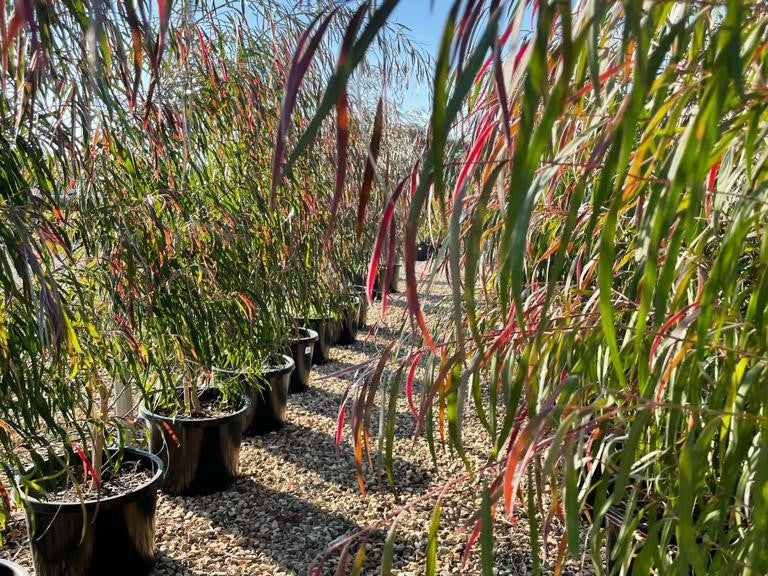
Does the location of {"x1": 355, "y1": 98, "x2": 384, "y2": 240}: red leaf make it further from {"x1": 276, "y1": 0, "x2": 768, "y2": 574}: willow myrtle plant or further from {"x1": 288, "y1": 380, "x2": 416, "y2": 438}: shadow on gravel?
{"x1": 288, "y1": 380, "x2": 416, "y2": 438}: shadow on gravel

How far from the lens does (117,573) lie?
1.54m

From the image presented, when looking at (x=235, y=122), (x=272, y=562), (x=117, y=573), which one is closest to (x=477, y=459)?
(x=272, y=562)

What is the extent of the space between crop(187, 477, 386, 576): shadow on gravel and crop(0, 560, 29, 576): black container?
57 centimetres

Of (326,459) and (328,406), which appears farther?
(328,406)

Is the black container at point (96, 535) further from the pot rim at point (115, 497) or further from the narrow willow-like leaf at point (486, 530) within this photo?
the narrow willow-like leaf at point (486, 530)

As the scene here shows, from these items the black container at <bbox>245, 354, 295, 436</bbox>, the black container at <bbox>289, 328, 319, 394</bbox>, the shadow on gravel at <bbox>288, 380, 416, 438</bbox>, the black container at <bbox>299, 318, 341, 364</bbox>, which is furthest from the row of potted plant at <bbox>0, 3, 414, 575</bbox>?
the black container at <bbox>299, 318, 341, 364</bbox>

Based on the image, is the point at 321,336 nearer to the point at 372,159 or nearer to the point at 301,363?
the point at 301,363

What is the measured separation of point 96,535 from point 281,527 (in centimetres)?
55

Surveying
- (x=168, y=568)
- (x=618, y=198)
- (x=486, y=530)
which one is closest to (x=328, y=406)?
(x=168, y=568)

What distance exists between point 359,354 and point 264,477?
188 centimetres

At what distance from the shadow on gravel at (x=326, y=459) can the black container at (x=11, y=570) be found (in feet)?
3.49

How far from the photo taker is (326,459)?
93.3 inches

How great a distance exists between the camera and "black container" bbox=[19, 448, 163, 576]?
4.75 feet

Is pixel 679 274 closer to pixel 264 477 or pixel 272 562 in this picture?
pixel 272 562
